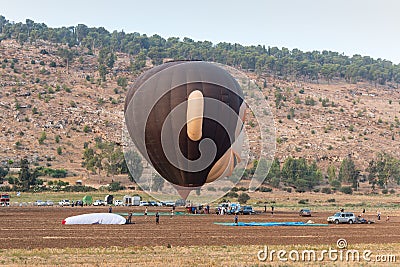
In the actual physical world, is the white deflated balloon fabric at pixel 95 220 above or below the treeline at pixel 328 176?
above

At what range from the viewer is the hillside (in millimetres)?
139125

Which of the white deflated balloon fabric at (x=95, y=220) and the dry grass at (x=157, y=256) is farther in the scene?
the white deflated balloon fabric at (x=95, y=220)

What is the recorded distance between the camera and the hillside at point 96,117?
13912 centimetres

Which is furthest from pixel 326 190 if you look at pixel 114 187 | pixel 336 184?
pixel 114 187

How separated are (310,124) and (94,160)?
2432 inches

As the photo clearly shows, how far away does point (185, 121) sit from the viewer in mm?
43594

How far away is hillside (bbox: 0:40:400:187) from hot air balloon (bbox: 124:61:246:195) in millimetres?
81229

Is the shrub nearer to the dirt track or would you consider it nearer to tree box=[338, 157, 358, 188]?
tree box=[338, 157, 358, 188]

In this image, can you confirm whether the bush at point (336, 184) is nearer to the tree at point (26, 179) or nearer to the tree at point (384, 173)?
the tree at point (384, 173)

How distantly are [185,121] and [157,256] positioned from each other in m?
15.4

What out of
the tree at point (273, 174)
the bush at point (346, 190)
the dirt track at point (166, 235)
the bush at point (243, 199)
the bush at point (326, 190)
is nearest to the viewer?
the dirt track at point (166, 235)

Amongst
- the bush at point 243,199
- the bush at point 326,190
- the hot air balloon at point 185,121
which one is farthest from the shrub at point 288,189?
the hot air balloon at point 185,121

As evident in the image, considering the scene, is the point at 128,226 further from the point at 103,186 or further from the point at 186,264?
the point at 103,186

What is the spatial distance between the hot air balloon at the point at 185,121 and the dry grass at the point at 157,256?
11160 mm
